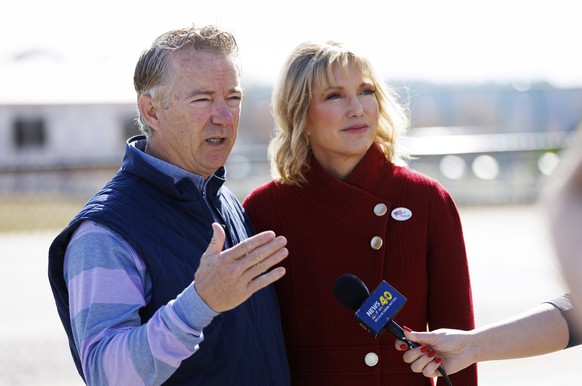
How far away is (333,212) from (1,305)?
8.49m

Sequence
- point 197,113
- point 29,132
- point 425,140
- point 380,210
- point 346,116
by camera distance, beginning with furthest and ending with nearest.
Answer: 1. point 29,132
2. point 425,140
3. point 346,116
4. point 380,210
5. point 197,113

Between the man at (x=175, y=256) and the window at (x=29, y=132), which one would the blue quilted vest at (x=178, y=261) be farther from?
the window at (x=29, y=132)

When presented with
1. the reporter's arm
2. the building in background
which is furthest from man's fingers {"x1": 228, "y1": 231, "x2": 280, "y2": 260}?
the building in background

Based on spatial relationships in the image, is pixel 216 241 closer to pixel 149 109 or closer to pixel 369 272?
pixel 149 109

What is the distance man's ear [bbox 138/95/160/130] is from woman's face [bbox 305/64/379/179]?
2.49 feet

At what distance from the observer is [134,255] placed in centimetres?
261

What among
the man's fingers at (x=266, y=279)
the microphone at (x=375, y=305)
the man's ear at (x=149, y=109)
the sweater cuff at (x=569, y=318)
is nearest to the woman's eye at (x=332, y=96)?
the man's ear at (x=149, y=109)

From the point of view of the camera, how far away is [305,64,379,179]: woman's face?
342 cm

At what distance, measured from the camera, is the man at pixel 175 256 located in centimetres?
233

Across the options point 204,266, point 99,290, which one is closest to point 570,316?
point 204,266

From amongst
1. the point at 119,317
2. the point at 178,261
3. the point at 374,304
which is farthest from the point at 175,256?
the point at 374,304

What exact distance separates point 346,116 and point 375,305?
1.00 m

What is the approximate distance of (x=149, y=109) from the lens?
9.88 feet

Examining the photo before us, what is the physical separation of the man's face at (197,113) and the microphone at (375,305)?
26.4 inches
